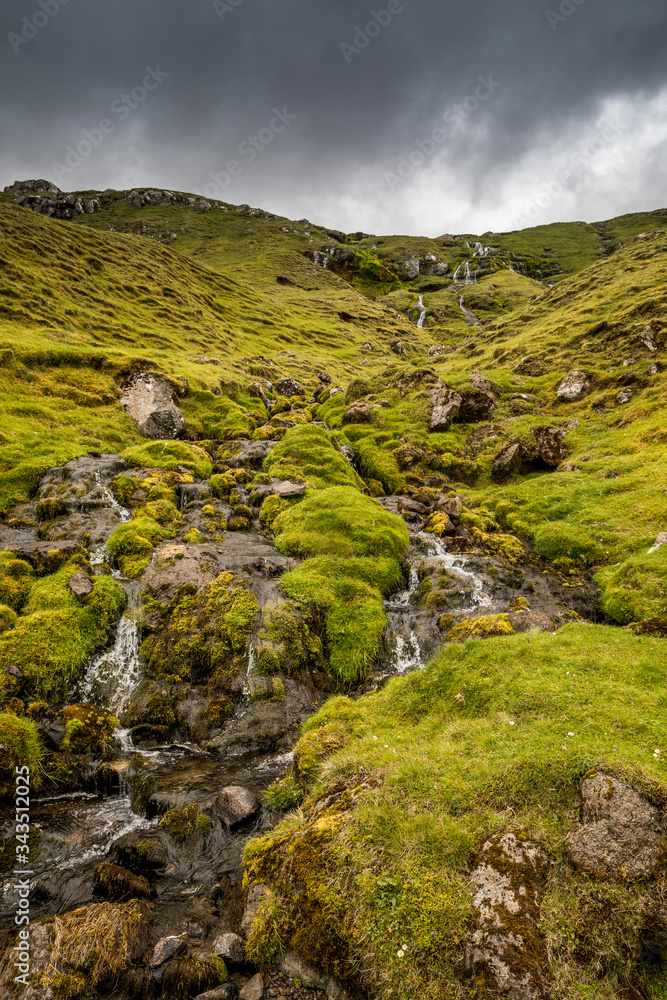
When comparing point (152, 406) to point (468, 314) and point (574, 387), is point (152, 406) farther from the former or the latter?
point (468, 314)

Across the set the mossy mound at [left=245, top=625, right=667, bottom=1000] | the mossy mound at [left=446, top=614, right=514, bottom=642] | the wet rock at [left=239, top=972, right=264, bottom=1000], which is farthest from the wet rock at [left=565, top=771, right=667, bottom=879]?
the mossy mound at [left=446, top=614, right=514, bottom=642]

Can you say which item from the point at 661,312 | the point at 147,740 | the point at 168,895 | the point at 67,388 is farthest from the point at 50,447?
the point at 661,312

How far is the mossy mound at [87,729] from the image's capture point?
588 inches

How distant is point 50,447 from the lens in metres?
32.5

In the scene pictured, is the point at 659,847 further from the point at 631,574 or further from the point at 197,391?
the point at 197,391

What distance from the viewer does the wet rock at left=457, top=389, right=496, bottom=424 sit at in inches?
1900

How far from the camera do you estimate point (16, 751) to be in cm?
1325

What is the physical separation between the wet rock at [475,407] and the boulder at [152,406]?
31.3 meters

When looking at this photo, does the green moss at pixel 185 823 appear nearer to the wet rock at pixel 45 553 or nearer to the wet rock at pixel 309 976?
the wet rock at pixel 309 976

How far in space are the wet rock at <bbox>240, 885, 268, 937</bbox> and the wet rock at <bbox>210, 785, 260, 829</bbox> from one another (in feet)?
10.6

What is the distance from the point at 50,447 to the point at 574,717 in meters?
36.3

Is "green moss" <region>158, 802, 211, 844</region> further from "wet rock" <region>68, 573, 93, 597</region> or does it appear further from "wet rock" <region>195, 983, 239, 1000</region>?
"wet rock" <region>68, 573, 93, 597</region>

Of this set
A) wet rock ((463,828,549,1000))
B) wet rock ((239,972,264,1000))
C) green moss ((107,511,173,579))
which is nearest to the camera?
wet rock ((463,828,549,1000))

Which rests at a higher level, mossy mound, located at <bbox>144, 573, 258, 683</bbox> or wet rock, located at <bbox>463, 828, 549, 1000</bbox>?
mossy mound, located at <bbox>144, 573, 258, 683</bbox>
